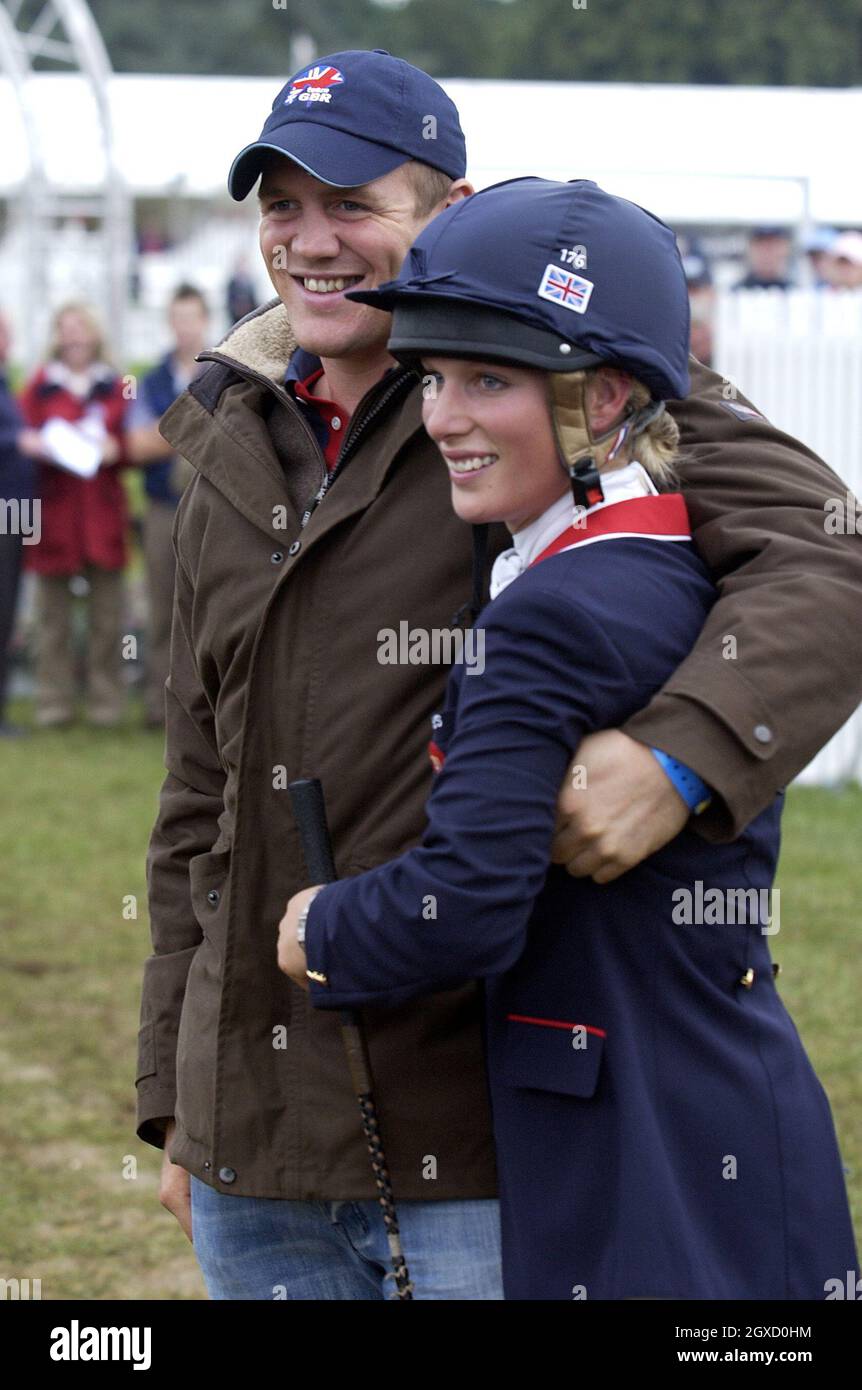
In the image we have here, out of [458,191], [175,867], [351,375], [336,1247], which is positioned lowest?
[336,1247]

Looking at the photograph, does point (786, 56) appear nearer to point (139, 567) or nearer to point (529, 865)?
point (139, 567)

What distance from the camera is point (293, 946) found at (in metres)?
2.02

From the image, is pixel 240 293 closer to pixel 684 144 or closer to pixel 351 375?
pixel 684 144

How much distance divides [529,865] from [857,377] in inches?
318

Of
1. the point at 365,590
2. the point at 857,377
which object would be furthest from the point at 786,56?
the point at 365,590

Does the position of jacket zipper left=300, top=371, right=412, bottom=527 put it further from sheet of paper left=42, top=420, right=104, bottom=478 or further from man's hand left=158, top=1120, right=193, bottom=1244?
sheet of paper left=42, top=420, right=104, bottom=478

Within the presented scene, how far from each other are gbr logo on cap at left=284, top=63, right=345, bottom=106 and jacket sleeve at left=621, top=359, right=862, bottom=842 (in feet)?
2.03

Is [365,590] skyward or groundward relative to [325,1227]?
skyward

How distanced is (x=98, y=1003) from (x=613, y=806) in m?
5.13

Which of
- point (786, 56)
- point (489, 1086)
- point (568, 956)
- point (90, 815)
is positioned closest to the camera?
point (568, 956)

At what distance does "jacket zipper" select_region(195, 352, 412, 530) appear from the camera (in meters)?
2.27

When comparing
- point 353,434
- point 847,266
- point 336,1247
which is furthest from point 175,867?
point 847,266

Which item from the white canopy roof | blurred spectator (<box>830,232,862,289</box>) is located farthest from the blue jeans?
the white canopy roof

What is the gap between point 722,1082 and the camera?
6.48 ft
